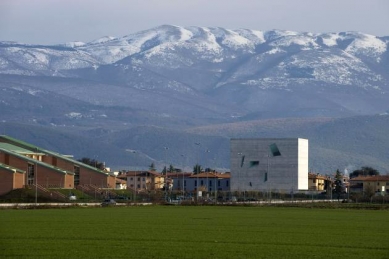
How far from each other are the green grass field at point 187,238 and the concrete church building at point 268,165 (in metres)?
81.2

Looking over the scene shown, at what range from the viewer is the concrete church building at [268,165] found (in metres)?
131

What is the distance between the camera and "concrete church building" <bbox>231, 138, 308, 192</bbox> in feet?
429

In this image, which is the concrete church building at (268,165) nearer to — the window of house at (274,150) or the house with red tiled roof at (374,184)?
the window of house at (274,150)

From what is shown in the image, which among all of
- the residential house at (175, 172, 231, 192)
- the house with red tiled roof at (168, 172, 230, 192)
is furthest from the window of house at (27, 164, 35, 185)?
the residential house at (175, 172, 231, 192)

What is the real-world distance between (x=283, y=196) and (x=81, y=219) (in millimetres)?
67504

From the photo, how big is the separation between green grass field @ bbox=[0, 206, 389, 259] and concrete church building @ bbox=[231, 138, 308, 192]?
8123 centimetres

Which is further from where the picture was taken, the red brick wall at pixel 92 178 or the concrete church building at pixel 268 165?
the concrete church building at pixel 268 165

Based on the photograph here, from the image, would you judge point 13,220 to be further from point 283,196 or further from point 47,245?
point 283,196

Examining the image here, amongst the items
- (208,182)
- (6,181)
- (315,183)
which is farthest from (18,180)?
(315,183)

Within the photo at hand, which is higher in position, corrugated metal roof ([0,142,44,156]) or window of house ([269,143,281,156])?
window of house ([269,143,281,156])

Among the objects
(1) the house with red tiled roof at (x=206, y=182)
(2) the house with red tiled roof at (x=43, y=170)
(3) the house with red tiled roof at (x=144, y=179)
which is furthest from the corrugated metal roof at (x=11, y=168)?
(3) the house with red tiled roof at (x=144, y=179)

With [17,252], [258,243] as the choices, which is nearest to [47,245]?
[17,252]

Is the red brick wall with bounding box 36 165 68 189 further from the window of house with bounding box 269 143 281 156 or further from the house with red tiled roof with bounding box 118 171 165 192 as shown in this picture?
the house with red tiled roof with bounding box 118 171 165 192

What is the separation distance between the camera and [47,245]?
32.1 metres
